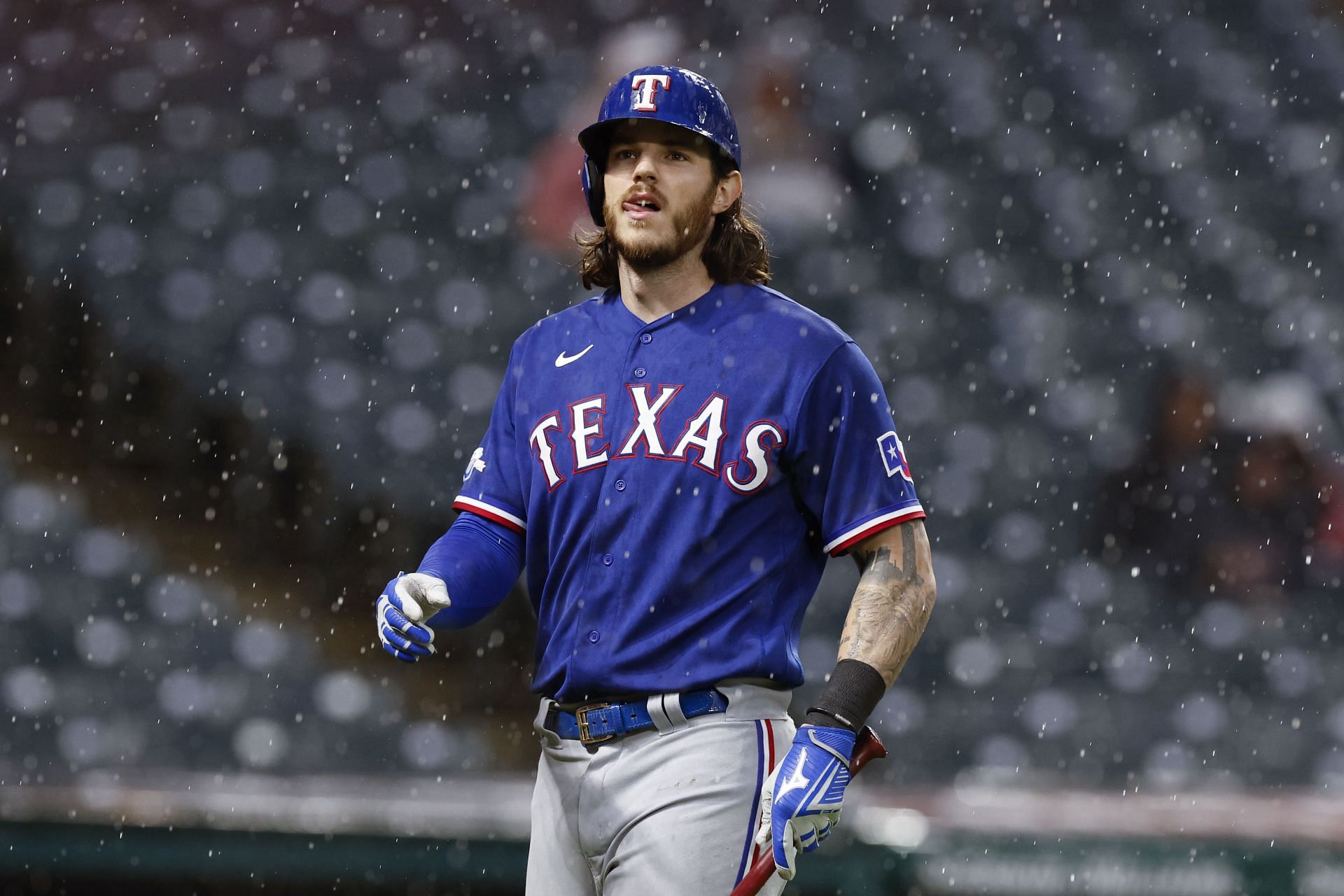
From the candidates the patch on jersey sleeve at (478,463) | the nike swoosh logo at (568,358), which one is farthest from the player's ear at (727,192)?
the patch on jersey sleeve at (478,463)

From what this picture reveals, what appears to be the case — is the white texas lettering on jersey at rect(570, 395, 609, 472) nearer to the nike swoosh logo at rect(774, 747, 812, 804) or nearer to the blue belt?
the blue belt

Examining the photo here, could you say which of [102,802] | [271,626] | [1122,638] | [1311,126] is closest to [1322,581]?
[1122,638]

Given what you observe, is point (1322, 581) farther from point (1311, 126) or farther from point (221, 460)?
point (221, 460)

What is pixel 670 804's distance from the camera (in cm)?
177

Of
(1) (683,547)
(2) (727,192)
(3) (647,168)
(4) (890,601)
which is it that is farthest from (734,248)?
(4) (890,601)

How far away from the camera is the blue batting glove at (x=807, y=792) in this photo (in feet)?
5.49

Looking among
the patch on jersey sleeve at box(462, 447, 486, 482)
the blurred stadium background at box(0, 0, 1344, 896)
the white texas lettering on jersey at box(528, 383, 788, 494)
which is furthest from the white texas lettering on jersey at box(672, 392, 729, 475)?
the blurred stadium background at box(0, 0, 1344, 896)

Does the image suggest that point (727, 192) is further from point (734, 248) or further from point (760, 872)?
point (760, 872)

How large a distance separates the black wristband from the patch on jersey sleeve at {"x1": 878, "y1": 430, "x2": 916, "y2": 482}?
0.86 feet

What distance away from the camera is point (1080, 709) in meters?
4.60

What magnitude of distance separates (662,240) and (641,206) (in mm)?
54

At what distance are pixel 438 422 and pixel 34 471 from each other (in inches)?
51.8

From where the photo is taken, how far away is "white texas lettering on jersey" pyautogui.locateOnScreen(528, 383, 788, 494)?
1.85 meters

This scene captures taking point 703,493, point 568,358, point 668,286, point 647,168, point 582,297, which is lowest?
point 703,493
